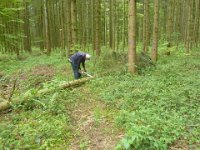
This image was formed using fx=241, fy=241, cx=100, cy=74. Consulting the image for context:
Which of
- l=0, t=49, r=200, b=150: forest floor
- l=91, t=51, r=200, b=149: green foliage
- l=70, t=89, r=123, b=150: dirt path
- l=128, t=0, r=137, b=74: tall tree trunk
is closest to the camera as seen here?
l=91, t=51, r=200, b=149: green foliage

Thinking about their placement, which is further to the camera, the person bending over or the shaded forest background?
the shaded forest background

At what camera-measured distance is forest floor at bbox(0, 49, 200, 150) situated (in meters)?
5.52

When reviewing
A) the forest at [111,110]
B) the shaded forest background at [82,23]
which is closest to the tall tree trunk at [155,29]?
the forest at [111,110]

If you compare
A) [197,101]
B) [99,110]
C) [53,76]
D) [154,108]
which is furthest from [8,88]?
[197,101]

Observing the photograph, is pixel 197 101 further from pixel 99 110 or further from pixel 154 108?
pixel 99 110

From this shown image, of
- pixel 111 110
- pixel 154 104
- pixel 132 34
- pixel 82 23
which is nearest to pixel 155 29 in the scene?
pixel 132 34

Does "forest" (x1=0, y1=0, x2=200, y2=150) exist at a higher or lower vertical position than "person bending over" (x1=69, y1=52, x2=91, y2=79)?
lower

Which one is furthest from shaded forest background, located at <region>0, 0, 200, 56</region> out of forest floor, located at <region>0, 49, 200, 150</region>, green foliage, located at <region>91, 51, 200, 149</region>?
forest floor, located at <region>0, 49, 200, 150</region>

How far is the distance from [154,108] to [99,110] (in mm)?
1719

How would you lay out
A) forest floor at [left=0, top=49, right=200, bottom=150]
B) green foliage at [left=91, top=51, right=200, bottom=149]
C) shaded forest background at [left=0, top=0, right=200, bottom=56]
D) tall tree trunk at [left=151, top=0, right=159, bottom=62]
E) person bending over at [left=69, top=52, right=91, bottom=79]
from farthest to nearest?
shaded forest background at [left=0, top=0, right=200, bottom=56] → tall tree trunk at [left=151, top=0, right=159, bottom=62] → person bending over at [left=69, top=52, right=91, bottom=79] → forest floor at [left=0, top=49, right=200, bottom=150] → green foliage at [left=91, top=51, right=200, bottom=149]

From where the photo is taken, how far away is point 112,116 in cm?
700

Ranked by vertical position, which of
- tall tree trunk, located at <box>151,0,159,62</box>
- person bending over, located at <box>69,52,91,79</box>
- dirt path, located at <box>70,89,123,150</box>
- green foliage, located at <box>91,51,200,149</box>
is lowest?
dirt path, located at <box>70,89,123,150</box>

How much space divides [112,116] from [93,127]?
2.46ft

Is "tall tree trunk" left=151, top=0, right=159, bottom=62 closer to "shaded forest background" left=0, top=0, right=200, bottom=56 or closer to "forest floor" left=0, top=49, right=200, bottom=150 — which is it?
"shaded forest background" left=0, top=0, right=200, bottom=56
